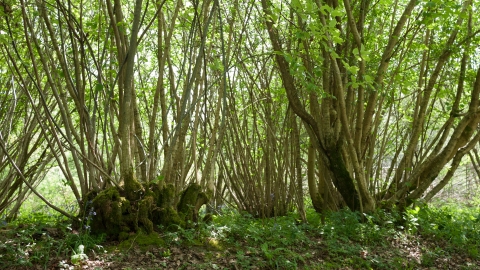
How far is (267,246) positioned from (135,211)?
1.24 meters

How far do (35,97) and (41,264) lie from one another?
4.42m

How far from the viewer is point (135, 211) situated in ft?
13.8

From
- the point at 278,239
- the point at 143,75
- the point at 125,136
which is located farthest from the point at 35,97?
the point at 278,239

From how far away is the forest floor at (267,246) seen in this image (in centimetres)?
359

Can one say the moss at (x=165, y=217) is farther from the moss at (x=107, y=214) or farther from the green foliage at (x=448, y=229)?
the green foliage at (x=448, y=229)

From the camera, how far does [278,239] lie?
14.9 feet

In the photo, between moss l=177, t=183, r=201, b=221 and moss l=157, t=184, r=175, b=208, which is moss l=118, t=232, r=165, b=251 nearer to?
moss l=157, t=184, r=175, b=208

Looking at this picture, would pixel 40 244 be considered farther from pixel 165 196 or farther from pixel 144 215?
pixel 165 196

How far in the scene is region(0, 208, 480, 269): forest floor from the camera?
3.59 metres

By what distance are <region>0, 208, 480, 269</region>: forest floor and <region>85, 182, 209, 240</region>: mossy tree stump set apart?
12cm

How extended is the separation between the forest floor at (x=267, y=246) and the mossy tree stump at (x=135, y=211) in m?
0.12

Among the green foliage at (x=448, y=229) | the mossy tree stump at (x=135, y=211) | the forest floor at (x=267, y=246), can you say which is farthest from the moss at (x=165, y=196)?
the green foliage at (x=448, y=229)

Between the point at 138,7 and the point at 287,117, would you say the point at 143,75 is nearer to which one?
the point at 287,117

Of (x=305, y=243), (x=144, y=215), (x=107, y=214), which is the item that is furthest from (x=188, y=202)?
(x=305, y=243)
